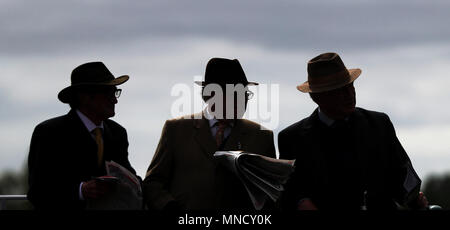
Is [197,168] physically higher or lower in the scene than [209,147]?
lower

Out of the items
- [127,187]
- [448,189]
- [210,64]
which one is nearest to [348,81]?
[210,64]

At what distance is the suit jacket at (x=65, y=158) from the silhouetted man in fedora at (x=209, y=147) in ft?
1.03

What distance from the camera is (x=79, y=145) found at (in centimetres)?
699

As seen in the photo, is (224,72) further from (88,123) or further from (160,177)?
(88,123)

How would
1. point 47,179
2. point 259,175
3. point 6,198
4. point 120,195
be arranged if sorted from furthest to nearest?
point 6,198 → point 47,179 → point 120,195 → point 259,175

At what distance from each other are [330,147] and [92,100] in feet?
6.14

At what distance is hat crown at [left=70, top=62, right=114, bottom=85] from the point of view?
7320mm

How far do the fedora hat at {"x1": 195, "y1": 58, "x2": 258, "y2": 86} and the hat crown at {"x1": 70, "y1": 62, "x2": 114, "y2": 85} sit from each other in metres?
0.79

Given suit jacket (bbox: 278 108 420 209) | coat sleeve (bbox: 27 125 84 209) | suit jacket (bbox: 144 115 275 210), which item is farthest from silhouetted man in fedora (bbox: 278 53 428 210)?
coat sleeve (bbox: 27 125 84 209)

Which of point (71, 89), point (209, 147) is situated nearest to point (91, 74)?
point (71, 89)

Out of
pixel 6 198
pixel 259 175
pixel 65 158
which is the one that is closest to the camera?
pixel 259 175

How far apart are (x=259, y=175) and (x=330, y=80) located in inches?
46.3

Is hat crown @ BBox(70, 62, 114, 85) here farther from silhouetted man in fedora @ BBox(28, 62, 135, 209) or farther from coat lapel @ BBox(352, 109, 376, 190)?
coat lapel @ BBox(352, 109, 376, 190)
